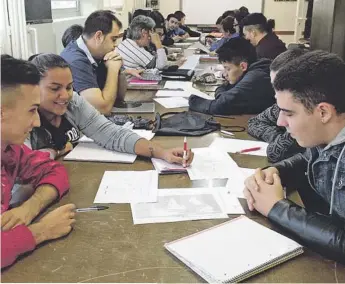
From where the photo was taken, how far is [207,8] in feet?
28.8

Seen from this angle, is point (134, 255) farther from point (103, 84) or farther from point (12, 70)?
point (103, 84)

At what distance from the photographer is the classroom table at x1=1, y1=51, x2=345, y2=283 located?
36.3 inches

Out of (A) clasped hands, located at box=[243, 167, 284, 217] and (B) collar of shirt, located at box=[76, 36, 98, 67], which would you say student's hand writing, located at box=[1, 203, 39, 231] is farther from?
(B) collar of shirt, located at box=[76, 36, 98, 67]

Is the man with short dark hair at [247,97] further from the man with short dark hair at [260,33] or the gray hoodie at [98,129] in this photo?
the man with short dark hair at [260,33]

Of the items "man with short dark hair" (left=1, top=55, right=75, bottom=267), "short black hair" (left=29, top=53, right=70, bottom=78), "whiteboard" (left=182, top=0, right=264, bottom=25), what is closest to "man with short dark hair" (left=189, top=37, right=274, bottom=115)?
"short black hair" (left=29, top=53, right=70, bottom=78)

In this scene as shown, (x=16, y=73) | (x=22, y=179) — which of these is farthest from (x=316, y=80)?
(x=22, y=179)

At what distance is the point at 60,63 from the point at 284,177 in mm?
926

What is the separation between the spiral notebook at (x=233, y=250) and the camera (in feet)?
3.02

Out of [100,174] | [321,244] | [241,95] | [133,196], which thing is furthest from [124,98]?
[321,244]

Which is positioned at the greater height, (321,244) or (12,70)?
(12,70)

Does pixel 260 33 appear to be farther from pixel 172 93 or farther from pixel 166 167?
pixel 166 167

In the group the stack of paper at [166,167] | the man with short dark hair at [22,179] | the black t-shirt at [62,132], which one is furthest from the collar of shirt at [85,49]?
the man with short dark hair at [22,179]

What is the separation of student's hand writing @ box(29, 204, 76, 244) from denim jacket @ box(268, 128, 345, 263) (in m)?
0.53

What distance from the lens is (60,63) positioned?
1646 millimetres
